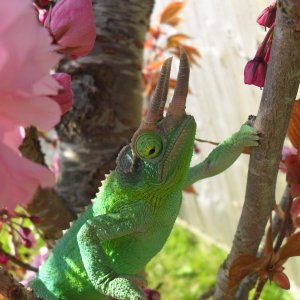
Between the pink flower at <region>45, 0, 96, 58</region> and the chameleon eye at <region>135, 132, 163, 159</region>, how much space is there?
0.16 m

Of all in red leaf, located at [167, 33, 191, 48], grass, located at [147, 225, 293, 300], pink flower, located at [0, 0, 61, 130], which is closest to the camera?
pink flower, located at [0, 0, 61, 130]

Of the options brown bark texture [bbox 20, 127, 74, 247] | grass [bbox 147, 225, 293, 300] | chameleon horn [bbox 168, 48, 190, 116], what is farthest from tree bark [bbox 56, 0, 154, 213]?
grass [bbox 147, 225, 293, 300]

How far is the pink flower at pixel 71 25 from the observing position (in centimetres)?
48

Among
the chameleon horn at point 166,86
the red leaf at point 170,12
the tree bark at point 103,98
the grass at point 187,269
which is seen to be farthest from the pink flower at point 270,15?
the grass at point 187,269

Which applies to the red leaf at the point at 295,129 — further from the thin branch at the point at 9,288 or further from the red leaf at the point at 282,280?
the thin branch at the point at 9,288

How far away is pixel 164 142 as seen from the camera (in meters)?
0.63

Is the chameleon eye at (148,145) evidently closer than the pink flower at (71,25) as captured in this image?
No

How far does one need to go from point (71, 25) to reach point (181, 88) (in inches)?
5.8

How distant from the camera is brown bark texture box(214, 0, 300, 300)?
45 centimetres

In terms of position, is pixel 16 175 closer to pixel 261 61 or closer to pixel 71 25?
pixel 71 25

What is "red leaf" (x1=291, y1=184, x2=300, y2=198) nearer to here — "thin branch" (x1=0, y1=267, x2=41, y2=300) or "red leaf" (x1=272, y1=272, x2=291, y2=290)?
"red leaf" (x1=272, y1=272, x2=291, y2=290)

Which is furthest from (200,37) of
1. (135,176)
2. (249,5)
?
(135,176)

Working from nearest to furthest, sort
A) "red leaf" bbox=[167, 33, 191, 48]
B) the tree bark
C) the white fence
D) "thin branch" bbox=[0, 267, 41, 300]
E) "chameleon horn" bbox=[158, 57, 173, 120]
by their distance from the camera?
"thin branch" bbox=[0, 267, 41, 300] → "chameleon horn" bbox=[158, 57, 173, 120] → the tree bark → "red leaf" bbox=[167, 33, 191, 48] → the white fence

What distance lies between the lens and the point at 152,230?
70cm
